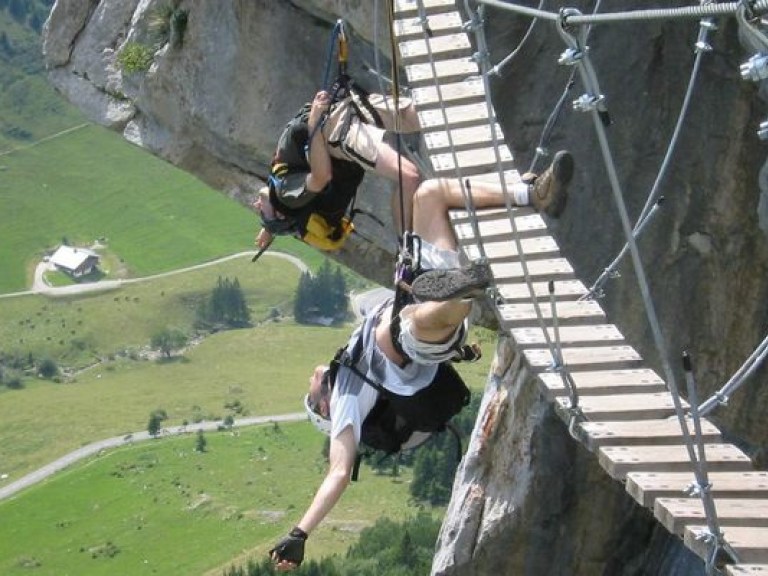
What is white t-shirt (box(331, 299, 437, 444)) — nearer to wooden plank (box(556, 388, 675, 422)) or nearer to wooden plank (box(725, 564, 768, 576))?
wooden plank (box(556, 388, 675, 422))

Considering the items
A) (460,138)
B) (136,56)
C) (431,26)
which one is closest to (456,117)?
(460,138)

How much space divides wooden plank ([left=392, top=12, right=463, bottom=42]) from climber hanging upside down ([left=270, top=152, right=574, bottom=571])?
→ 196 centimetres

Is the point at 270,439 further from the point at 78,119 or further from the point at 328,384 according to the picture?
the point at 328,384

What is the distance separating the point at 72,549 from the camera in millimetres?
80438

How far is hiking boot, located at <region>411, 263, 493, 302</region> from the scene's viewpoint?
24.9 ft

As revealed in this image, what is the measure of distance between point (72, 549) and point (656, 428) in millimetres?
77833

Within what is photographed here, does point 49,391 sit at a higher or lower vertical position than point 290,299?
lower

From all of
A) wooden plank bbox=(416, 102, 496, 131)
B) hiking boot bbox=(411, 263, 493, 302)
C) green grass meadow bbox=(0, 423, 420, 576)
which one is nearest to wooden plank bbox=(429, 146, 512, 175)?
wooden plank bbox=(416, 102, 496, 131)

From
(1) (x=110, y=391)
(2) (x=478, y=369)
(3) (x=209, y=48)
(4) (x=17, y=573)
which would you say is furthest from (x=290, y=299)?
(3) (x=209, y=48)

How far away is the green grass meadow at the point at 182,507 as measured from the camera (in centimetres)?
7750

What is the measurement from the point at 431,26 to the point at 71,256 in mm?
116823

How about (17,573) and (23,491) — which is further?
(23,491)

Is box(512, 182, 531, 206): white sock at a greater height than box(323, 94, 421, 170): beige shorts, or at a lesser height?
lesser

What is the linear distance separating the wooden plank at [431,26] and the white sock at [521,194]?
2221 millimetres
